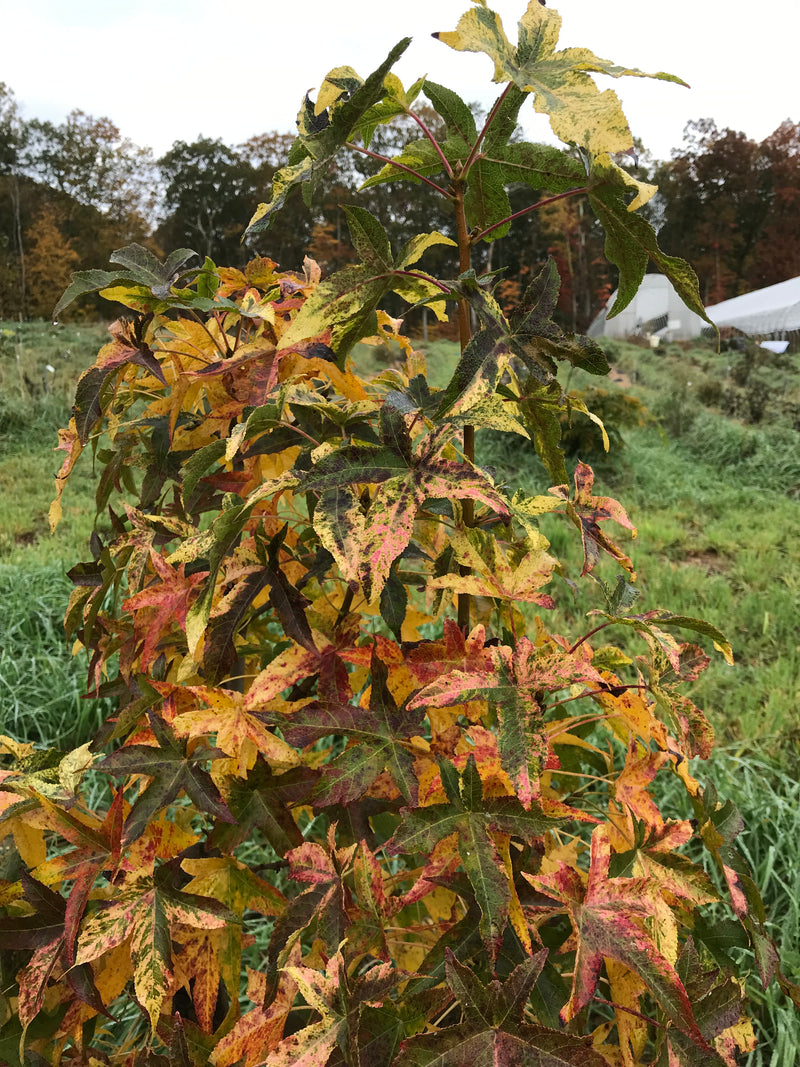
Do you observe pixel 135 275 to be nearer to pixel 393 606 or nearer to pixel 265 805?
pixel 393 606

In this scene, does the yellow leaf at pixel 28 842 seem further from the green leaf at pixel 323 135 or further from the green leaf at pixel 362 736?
the green leaf at pixel 323 135

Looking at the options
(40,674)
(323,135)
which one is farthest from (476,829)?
(40,674)

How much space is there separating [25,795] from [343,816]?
12.3 inches

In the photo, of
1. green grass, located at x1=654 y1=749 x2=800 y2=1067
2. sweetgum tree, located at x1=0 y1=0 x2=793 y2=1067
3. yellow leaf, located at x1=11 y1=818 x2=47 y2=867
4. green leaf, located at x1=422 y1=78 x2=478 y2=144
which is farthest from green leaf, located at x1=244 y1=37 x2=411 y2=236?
green grass, located at x1=654 y1=749 x2=800 y2=1067

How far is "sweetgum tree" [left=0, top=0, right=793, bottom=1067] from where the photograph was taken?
0.51 meters

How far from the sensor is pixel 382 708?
0.65 meters

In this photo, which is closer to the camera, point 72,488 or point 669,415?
point 72,488

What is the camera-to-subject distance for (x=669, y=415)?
272 inches

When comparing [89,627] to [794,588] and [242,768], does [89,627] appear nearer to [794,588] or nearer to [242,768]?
[242,768]

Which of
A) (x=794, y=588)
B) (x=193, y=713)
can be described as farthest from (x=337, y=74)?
(x=794, y=588)

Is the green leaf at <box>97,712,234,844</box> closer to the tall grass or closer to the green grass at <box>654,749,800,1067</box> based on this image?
the green grass at <box>654,749,800,1067</box>

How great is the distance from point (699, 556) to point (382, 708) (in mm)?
3482

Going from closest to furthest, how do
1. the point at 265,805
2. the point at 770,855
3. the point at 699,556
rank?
the point at 265,805
the point at 770,855
the point at 699,556

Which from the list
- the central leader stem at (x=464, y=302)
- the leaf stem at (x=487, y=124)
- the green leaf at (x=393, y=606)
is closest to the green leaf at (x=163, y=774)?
the green leaf at (x=393, y=606)
